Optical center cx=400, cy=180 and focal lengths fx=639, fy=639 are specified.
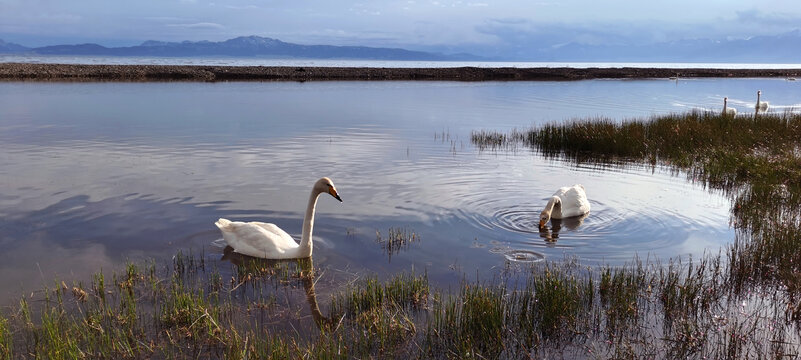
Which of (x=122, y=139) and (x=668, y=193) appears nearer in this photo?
(x=668, y=193)

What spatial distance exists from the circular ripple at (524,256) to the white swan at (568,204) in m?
1.82

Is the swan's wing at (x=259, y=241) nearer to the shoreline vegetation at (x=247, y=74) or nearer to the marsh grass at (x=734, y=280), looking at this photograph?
the marsh grass at (x=734, y=280)

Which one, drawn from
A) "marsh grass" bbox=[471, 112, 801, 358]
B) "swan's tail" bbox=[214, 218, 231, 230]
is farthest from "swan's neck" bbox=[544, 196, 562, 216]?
"swan's tail" bbox=[214, 218, 231, 230]

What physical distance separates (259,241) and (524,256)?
14.2 ft

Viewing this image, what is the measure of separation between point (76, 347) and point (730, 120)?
24.1 m

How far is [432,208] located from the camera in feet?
45.5

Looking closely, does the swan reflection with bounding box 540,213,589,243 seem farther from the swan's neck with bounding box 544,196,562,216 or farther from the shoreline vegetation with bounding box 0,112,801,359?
the shoreline vegetation with bounding box 0,112,801,359

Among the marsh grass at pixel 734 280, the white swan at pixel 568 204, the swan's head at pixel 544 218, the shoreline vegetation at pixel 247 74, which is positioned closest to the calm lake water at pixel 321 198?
the swan's head at pixel 544 218

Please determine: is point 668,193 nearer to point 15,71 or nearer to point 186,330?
point 186,330

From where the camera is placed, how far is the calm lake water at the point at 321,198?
1060cm

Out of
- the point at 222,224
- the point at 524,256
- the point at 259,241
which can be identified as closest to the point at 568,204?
the point at 524,256

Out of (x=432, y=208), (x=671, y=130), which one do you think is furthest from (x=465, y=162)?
(x=671, y=130)

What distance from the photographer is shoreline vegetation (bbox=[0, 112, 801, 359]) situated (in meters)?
6.80

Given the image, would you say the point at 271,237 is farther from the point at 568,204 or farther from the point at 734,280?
the point at 734,280
